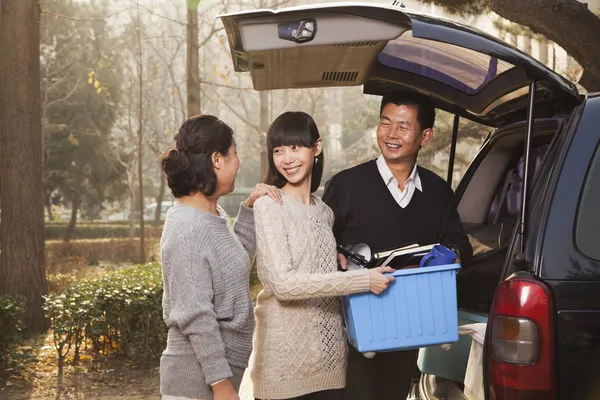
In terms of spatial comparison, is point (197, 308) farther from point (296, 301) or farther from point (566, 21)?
point (566, 21)

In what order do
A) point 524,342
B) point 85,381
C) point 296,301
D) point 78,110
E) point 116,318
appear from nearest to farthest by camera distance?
point 524,342
point 296,301
point 85,381
point 116,318
point 78,110

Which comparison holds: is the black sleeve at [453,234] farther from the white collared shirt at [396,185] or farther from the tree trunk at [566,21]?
the tree trunk at [566,21]

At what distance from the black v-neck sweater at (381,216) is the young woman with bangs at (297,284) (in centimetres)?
38

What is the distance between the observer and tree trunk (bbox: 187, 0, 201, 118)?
12766mm

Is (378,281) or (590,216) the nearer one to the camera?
(590,216)

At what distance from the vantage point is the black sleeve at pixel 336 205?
3615mm

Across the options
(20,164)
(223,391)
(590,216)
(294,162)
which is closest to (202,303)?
(223,391)

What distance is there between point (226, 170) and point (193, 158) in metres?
0.13

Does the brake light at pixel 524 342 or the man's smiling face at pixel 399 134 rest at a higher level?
the man's smiling face at pixel 399 134

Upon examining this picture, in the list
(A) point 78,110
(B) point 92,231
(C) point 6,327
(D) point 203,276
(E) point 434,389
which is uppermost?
(A) point 78,110

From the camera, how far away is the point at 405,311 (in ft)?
9.95

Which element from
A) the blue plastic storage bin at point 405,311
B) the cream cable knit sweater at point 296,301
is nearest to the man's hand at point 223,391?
the cream cable knit sweater at point 296,301

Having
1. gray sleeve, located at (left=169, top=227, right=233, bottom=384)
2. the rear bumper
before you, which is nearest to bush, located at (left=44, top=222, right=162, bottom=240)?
the rear bumper

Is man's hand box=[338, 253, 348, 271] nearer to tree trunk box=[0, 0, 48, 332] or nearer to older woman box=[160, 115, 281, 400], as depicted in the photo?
older woman box=[160, 115, 281, 400]
